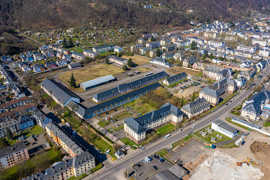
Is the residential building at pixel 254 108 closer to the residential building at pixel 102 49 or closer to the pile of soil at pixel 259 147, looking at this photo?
the pile of soil at pixel 259 147

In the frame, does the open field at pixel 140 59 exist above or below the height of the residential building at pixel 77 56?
below

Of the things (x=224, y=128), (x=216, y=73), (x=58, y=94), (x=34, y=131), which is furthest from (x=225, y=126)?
(x=58, y=94)

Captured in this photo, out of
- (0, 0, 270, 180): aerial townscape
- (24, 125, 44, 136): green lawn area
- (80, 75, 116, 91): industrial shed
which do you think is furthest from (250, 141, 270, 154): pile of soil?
(80, 75, 116, 91): industrial shed

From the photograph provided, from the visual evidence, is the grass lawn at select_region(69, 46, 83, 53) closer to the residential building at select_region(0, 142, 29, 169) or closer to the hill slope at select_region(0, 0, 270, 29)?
the hill slope at select_region(0, 0, 270, 29)

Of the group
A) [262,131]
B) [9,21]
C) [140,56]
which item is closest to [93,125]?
[262,131]

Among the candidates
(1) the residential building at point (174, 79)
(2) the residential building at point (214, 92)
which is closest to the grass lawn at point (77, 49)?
(1) the residential building at point (174, 79)

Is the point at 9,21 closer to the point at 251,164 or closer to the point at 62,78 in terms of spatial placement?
the point at 62,78
